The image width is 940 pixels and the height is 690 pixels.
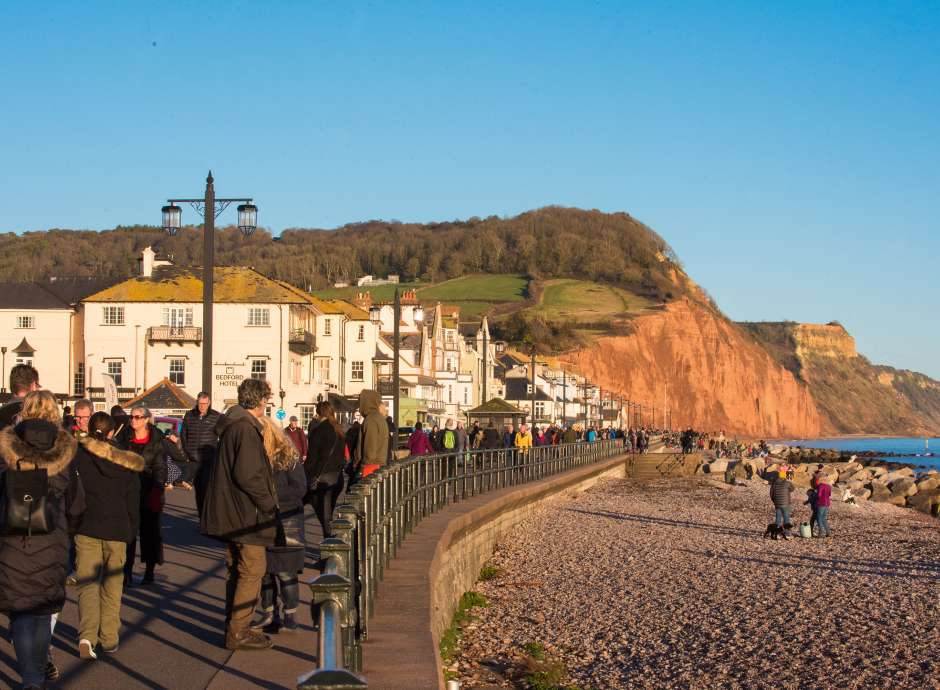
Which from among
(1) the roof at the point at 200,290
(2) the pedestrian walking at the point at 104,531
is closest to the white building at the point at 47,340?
(1) the roof at the point at 200,290

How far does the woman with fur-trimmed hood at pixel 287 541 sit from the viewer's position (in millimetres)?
8344

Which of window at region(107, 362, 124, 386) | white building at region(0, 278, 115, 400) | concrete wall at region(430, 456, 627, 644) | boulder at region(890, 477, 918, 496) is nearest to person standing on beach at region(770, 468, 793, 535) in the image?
concrete wall at region(430, 456, 627, 644)

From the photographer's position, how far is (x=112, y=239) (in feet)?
595

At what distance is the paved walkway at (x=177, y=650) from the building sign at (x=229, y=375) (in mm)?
42517

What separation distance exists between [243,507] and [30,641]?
1.73m

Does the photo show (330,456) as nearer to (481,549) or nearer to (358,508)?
(358,508)

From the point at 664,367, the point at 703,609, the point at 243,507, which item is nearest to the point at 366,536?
the point at 243,507

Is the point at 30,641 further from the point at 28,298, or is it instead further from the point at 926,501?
the point at 28,298

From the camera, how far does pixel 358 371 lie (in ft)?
225

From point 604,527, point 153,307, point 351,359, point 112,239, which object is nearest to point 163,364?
point 153,307

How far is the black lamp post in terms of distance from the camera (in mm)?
16594

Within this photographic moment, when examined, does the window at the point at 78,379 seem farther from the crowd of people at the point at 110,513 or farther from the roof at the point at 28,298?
the crowd of people at the point at 110,513

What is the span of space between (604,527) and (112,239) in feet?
534

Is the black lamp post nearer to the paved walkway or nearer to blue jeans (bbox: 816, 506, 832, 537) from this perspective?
the paved walkway
